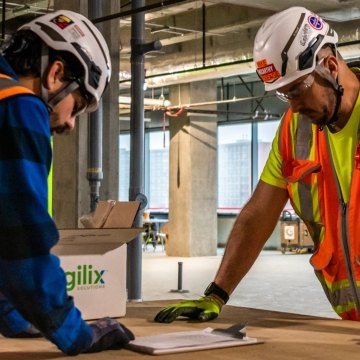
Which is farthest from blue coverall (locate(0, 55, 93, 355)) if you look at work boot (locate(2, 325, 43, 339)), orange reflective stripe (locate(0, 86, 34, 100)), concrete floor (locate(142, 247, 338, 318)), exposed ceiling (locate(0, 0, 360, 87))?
exposed ceiling (locate(0, 0, 360, 87))

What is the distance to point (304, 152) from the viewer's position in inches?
109

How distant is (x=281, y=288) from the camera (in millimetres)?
10570

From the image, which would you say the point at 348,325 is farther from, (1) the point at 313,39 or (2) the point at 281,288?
(2) the point at 281,288

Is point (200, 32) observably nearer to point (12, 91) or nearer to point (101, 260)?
point (101, 260)

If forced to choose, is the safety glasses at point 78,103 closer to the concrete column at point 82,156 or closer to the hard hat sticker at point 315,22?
the hard hat sticker at point 315,22

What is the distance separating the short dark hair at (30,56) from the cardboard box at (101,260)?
70 cm

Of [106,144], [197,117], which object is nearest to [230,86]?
[197,117]

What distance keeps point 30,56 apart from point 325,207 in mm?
1318

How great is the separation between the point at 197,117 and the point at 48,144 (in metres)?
15.1

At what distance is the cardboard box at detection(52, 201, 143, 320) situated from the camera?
96.1 inches

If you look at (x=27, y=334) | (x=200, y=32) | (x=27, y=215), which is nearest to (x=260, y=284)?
(x=200, y=32)

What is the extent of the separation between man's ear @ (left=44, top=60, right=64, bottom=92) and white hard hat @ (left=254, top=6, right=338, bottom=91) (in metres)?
1.00

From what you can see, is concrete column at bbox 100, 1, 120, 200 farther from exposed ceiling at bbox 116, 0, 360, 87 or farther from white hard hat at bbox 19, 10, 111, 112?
white hard hat at bbox 19, 10, 111, 112

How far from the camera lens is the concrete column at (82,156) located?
26.2 feet
